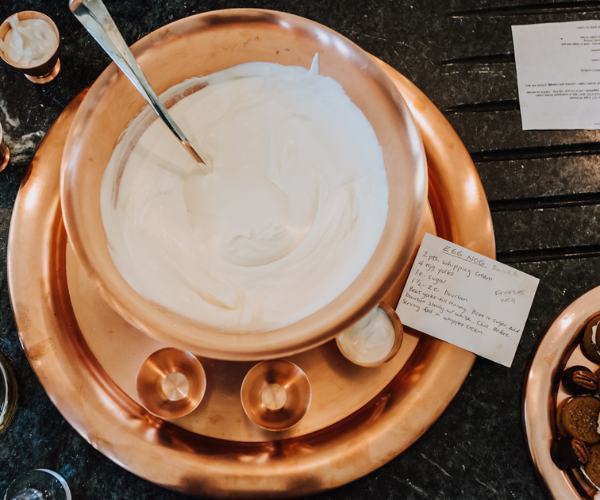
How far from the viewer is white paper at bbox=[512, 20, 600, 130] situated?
126 centimetres

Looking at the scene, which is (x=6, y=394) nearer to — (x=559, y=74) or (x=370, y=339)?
(x=370, y=339)

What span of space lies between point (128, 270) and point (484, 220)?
2.67ft

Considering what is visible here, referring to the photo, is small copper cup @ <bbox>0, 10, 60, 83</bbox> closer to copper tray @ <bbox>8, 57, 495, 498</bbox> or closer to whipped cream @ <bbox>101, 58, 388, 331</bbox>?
copper tray @ <bbox>8, 57, 495, 498</bbox>

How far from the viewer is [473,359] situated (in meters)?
1.07

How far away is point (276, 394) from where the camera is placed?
1.05 metres

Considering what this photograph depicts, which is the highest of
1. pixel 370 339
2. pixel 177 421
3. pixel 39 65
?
pixel 39 65

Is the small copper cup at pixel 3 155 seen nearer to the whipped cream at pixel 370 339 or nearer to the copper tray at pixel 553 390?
the whipped cream at pixel 370 339

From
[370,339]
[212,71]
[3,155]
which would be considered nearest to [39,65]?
[3,155]

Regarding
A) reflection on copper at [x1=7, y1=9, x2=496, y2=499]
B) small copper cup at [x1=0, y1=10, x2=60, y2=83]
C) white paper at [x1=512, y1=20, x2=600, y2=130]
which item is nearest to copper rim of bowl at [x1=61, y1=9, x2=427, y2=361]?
reflection on copper at [x1=7, y1=9, x2=496, y2=499]

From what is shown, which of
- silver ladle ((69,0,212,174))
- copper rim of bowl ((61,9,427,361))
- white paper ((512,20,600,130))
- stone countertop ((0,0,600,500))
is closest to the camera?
silver ladle ((69,0,212,174))

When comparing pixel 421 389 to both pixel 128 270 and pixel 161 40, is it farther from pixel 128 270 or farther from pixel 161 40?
pixel 161 40

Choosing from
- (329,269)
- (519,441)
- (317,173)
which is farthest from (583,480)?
(317,173)

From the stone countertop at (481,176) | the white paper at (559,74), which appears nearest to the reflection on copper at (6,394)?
the stone countertop at (481,176)

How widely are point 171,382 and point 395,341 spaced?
1.68 ft
